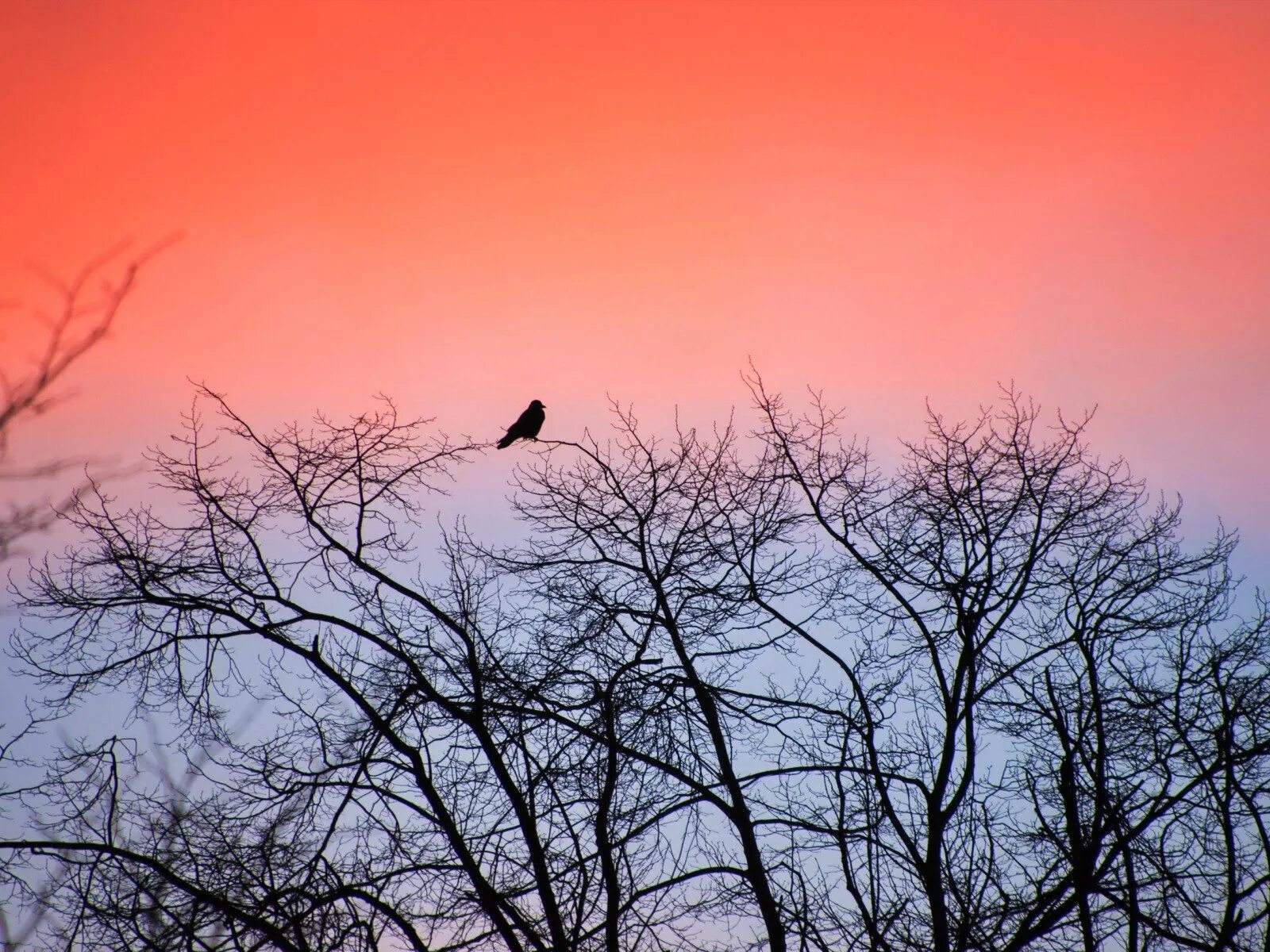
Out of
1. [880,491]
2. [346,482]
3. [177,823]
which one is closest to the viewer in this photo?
[177,823]

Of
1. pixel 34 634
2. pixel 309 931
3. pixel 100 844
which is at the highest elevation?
pixel 34 634

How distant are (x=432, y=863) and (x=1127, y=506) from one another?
704cm

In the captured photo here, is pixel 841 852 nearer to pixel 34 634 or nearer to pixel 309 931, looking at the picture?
pixel 309 931

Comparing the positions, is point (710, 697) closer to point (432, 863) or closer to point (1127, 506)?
point (432, 863)

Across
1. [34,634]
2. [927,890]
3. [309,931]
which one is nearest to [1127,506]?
[927,890]

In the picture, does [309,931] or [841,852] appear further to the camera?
[841,852]

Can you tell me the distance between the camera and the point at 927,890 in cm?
898

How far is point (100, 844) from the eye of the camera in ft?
24.9

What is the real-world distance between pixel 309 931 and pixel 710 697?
3657 mm

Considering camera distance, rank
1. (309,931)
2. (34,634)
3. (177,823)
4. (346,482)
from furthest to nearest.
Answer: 1. (346,482)
2. (34,634)
3. (177,823)
4. (309,931)

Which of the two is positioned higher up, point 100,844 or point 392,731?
point 392,731

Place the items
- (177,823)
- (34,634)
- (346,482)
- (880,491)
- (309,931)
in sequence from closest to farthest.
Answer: (309,931)
(177,823)
(34,634)
(346,482)
(880,491)

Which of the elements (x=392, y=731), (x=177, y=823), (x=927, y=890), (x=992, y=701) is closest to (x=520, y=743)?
(x=392, y=731)

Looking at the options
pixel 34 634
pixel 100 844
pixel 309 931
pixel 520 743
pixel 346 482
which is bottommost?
pixel 309 931
